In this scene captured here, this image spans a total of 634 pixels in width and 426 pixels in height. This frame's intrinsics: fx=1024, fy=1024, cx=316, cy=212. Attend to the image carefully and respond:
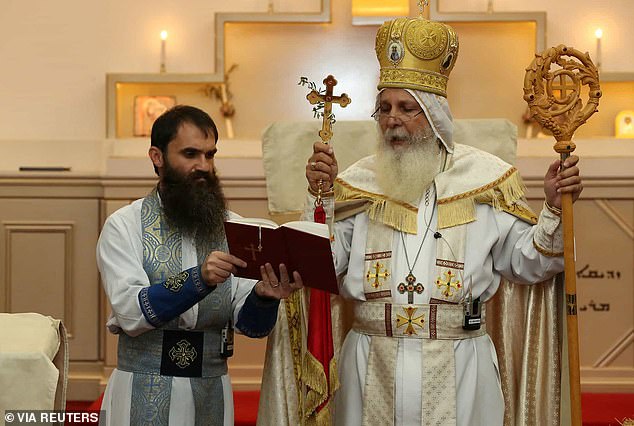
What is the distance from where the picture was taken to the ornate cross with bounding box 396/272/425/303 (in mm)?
3768

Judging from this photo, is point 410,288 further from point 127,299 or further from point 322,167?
point 127,299

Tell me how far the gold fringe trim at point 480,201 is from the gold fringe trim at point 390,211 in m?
0.11

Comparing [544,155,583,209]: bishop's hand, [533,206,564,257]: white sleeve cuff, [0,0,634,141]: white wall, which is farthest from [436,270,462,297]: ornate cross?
[0,0,634,141]: white wall

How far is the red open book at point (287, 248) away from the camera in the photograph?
315 centimetres

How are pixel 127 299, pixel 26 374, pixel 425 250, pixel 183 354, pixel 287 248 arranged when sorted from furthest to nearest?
pixel 425 250
pixel 183 354
pixel 127 299
pixel 287 248
pixel 26 374

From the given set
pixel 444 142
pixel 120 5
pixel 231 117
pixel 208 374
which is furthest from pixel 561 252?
pixel 120 5

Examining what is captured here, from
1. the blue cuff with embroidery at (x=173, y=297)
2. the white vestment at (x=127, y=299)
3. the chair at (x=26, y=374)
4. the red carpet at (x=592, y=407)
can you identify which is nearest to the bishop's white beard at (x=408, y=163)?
the white vestment at (x=127, y=299)

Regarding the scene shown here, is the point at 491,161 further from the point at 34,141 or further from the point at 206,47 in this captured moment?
the point at 34,141

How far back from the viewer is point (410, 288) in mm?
3779

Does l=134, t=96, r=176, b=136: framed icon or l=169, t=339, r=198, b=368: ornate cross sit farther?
l=134, t=96, r=176, b=136: framed icon

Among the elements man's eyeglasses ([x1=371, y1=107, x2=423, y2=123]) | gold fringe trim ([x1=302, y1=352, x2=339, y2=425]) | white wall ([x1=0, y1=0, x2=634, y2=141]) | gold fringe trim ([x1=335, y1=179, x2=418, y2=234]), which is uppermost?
white wall ([x1=0, y1=0, x2=634, y2=141])

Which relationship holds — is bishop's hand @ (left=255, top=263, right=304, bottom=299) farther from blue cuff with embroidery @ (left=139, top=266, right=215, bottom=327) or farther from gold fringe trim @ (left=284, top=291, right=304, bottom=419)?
gold fringe trim @ (left=284, top=291, right=304, bottom=419)

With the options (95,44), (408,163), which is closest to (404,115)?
(408,163)

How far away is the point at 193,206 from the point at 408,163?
2.79 ft
